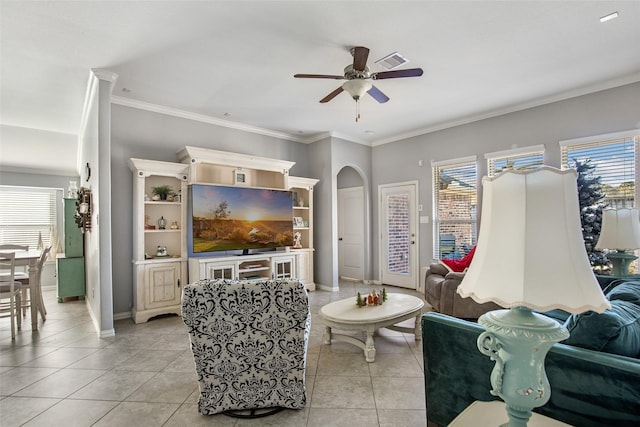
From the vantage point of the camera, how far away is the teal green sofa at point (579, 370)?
123cm

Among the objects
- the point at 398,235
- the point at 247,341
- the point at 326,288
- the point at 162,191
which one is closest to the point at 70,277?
the point at 162,191

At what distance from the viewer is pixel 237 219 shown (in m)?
4.93

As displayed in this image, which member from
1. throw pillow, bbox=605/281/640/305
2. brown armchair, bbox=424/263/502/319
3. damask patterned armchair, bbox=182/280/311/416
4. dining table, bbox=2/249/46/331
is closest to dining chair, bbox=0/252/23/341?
dining table, bbox=2/249/46/331

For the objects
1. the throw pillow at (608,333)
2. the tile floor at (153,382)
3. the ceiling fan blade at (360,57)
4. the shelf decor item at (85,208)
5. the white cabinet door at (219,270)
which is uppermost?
the ceiling fan blade at (360,57)

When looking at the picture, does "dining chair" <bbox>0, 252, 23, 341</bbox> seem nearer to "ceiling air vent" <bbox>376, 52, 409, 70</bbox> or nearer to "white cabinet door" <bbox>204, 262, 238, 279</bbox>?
"white cabinet door" <bbox>204, 262, 238, 279</bbox>

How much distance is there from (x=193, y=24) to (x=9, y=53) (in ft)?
6.65

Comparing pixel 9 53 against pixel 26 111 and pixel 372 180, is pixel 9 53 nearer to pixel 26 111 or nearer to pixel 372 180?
pixel 26 111

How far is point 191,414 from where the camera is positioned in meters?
2.17

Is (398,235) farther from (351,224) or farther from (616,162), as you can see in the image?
(616,162)

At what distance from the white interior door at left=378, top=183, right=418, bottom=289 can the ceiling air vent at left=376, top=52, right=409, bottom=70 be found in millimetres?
2910

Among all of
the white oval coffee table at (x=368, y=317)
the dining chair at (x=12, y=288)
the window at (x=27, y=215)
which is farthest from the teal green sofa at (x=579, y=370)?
the window at (x=27, y=215)

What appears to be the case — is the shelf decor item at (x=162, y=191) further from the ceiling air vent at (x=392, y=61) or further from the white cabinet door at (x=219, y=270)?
the ceiling air vent at (x=392, y=61)

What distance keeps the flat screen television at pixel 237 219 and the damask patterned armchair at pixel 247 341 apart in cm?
265

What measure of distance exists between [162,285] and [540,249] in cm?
449
